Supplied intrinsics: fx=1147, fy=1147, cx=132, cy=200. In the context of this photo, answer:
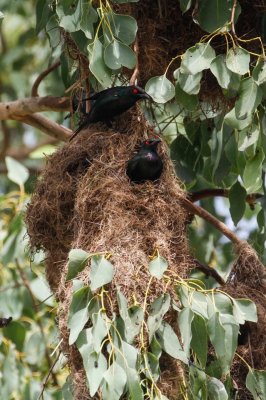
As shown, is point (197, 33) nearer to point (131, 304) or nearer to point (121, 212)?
point (121, 212)

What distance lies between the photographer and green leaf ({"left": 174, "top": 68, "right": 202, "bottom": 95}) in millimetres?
3975

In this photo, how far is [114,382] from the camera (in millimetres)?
3375

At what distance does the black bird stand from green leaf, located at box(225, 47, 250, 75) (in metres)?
0.48

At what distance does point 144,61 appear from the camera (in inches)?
179

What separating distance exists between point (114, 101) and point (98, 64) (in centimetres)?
33

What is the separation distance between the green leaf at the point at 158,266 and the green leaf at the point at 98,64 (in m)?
0.70

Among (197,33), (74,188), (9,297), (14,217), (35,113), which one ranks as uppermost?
(197,33)

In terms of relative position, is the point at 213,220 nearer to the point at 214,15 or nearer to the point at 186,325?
the point at 214,15

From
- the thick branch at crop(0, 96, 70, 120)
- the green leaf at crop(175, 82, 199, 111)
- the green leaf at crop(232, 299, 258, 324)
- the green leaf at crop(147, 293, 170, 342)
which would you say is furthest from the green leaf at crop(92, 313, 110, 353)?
the thick branch at crop(0, 96, 70, 120)

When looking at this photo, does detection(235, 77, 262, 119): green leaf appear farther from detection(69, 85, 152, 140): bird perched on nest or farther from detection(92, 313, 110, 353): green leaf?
detection(92, 313, 110, 353): green leaf

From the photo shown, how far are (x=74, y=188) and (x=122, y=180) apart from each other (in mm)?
241

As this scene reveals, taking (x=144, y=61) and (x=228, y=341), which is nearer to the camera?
(x=228, y=341)

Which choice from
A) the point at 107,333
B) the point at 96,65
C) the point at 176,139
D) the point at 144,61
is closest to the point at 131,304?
the point at 107,333

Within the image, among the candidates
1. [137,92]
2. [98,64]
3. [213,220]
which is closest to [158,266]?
[98,64]
